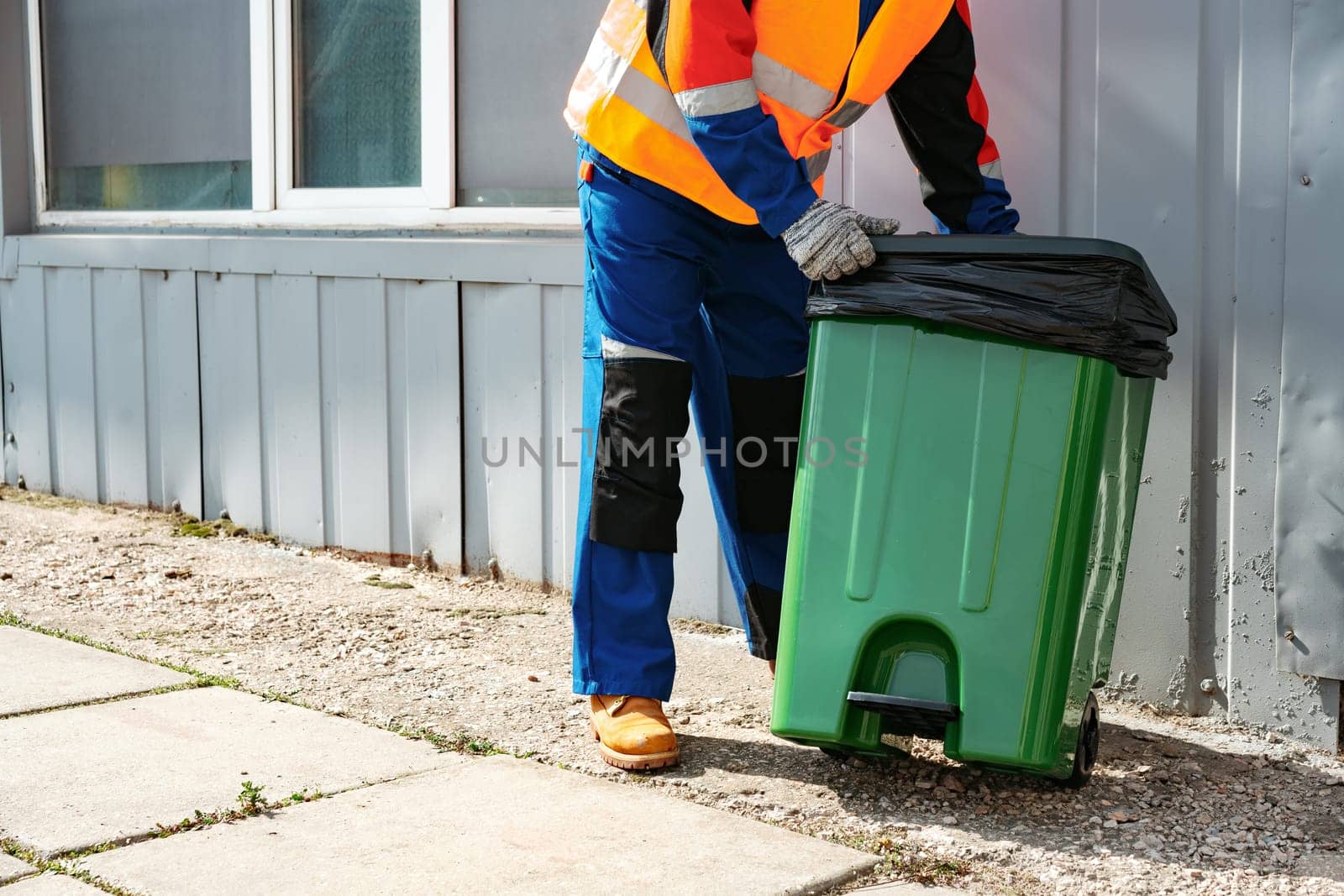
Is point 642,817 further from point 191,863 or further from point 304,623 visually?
point 304,623

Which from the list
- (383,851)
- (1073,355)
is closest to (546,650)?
(383,851)

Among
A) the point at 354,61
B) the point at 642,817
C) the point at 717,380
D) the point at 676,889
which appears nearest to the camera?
the point at 676,889

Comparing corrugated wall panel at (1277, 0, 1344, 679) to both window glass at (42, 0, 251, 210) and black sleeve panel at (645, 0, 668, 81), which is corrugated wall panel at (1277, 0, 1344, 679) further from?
window glass at (42, 0, 251, 210)

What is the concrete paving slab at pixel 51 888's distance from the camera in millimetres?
2010

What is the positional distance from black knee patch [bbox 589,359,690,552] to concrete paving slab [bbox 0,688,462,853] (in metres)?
0.52

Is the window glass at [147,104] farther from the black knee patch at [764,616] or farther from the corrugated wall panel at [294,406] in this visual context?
the black knee patch at [764,616]

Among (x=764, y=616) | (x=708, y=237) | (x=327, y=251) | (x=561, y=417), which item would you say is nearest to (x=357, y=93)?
(x=327, y=251)

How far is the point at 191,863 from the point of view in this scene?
2.12 meters

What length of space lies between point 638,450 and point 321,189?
94.0 inches

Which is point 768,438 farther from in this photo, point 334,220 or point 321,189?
point 321,189

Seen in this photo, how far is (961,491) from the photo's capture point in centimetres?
217

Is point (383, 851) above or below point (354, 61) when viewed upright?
below

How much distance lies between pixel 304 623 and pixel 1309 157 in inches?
98.0

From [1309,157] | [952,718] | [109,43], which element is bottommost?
[952,718]
